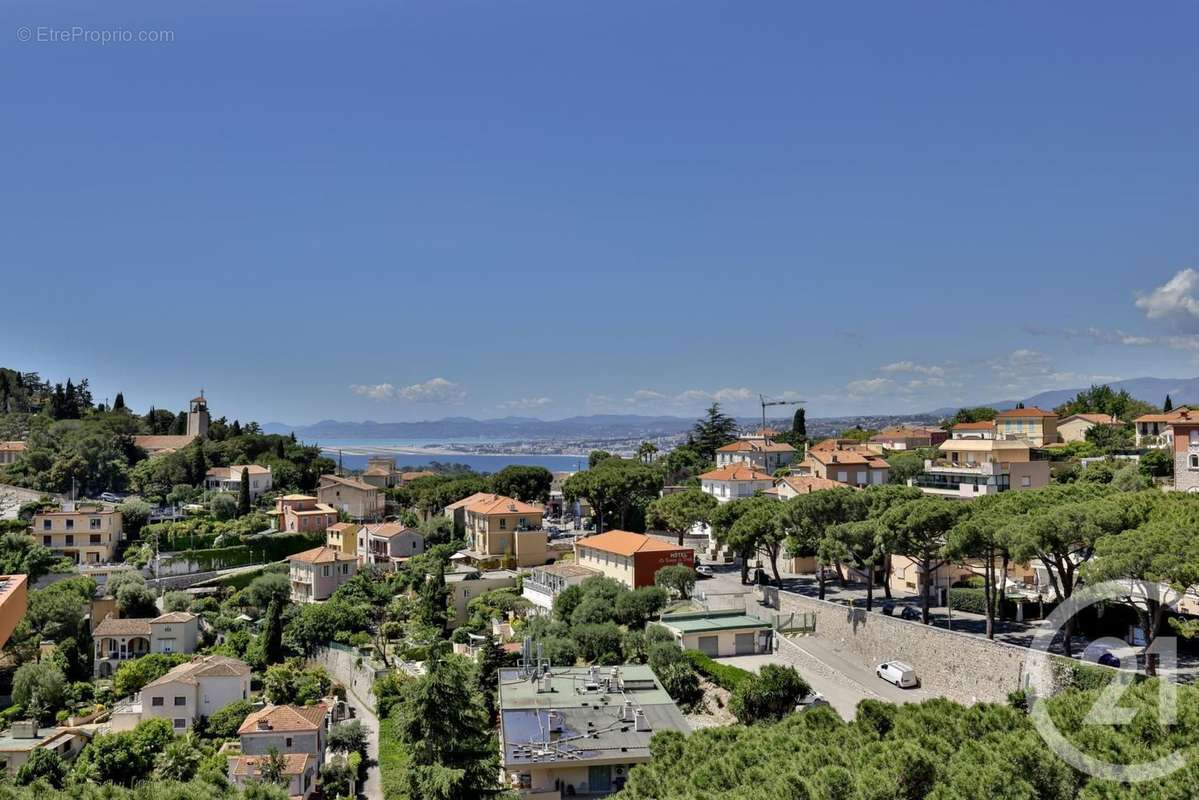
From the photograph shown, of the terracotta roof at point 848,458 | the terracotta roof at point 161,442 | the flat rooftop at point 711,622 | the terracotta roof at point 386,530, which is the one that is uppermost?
the terracotta roof at point 161,442

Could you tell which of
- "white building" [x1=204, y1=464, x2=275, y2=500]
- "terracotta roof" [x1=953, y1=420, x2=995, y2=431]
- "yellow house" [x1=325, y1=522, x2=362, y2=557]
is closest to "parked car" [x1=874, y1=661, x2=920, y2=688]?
"yellow house" [x1=325, y1=522, x2=362, y2=557]

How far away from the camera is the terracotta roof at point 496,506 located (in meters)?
51.8

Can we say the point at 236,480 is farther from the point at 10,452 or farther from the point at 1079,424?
the point at 1079,424

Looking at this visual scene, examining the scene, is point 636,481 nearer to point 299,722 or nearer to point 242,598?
point 242,598

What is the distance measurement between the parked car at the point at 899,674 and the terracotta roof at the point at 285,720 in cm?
1860

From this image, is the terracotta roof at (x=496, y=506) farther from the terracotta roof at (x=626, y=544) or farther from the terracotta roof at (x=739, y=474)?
the terracotta roof at (x=739, y=474)

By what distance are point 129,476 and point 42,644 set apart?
33813mm

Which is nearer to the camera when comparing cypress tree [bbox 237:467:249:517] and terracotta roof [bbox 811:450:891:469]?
terracotta roof [bbox 811:450:891:469]

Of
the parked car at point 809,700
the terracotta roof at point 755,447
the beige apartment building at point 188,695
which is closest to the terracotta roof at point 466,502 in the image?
the beige apartment building at point 188,695

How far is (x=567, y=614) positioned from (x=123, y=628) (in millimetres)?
23067

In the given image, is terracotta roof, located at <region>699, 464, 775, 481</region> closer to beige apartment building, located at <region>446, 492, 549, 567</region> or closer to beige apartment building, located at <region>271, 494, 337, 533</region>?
beige apartment building, located at <region>446, 492, 549, 567</region>

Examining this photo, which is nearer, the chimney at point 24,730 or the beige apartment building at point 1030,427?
the chimney at point 24,730

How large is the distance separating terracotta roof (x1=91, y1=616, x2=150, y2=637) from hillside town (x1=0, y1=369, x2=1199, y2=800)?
0.21 meters
